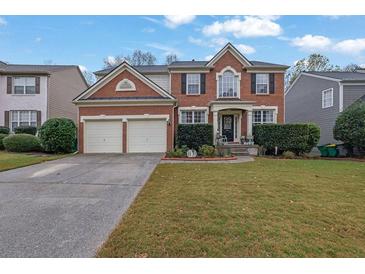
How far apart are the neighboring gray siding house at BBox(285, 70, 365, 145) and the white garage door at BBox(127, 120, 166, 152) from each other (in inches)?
539

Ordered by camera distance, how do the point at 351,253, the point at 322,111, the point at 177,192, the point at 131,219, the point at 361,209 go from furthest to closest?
1. the point at 322,111
2. the point at 177,192
3. the point at 361,209
4. the point at 131,219
5. the point at 351,253

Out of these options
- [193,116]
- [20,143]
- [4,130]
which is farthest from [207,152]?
[4,130]

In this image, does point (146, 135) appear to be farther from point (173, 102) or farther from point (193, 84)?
point (193, 84)

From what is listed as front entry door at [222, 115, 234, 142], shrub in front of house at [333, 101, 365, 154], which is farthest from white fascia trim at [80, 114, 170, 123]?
shrub in front of house at [333, 101, 365, 154]

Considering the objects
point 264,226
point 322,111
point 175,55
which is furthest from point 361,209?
point 175,55

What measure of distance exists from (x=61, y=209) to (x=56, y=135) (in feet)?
39.6

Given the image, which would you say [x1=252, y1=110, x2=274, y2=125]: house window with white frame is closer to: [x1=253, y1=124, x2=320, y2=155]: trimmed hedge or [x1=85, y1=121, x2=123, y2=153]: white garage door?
[x1=253, y1=124, x2=320, y2=155]: trimmed hedge

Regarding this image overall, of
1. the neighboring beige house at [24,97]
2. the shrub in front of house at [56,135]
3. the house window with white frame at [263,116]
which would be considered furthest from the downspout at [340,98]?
the neighboring beige house at [24,97]

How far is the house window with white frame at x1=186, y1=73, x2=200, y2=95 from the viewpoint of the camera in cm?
1925

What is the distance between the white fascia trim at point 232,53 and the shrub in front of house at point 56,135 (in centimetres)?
1125

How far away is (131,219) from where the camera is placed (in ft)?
14.2

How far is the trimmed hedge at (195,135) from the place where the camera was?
16172 mm
